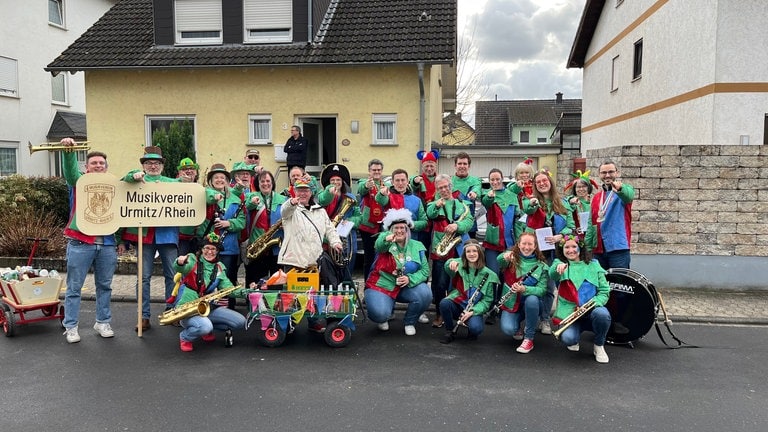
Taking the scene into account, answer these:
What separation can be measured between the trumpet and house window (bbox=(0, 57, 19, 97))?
70.1 ft

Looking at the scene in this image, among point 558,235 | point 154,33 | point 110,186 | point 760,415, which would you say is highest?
point 154,33

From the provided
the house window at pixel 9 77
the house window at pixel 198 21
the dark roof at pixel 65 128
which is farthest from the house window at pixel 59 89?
the house window at pixel 198 21

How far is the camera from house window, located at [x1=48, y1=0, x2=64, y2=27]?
74.5 ft

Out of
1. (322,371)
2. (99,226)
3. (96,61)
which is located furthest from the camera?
(96,61)

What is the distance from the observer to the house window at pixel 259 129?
13.6m

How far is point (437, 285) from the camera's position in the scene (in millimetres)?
6996

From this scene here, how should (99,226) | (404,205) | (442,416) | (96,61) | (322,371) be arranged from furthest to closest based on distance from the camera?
(96,61) → (404,205) → (99,226) → (322,371) → (442,416)

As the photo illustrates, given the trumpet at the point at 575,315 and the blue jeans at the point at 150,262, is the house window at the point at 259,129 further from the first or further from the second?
the trumpet at the point at 575,315

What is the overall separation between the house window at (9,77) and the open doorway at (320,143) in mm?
12926

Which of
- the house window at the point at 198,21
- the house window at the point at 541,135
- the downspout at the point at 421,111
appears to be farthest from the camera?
the house window at the point at 541,135

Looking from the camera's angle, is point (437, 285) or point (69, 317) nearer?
point (69, 317)

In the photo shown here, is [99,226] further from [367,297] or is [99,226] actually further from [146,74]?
[146,74]

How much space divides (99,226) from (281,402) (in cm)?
300

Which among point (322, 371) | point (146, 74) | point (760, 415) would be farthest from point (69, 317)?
point (146, 74)
